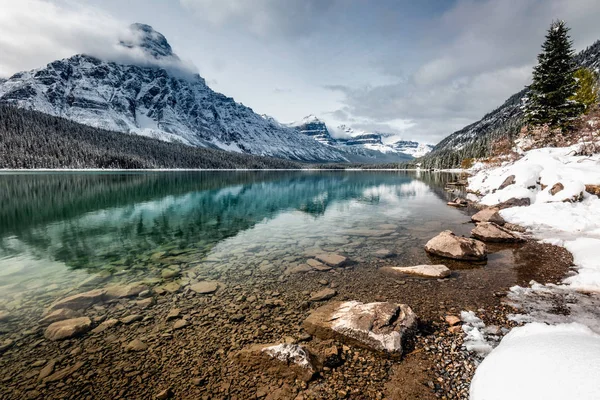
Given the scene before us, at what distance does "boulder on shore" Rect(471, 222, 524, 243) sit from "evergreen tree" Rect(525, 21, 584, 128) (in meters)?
34.7

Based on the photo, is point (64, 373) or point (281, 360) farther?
point (64, 373)

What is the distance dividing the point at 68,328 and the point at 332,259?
10845mm

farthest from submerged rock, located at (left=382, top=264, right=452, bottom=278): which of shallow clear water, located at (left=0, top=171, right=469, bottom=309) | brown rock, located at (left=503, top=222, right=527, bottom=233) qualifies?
brown rock, located at (left=503, top=222, right=527, bottom=233)

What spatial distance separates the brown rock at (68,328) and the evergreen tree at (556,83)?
55.1 m

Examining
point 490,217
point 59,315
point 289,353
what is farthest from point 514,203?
point 59,315

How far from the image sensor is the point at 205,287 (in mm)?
11406

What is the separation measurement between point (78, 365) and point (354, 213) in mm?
26428

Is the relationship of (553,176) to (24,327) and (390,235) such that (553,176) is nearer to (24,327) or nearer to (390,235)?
(390,235)

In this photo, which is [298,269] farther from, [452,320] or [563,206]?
[563,206]

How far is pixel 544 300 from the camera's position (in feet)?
30.4

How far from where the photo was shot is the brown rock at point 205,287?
435 inches

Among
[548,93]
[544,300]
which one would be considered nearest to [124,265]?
[544,300]

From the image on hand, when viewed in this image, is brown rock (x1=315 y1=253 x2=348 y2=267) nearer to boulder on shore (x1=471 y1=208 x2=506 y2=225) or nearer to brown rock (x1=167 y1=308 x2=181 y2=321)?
brown rock (x1=167 y1=308 x2=181 y2=321)

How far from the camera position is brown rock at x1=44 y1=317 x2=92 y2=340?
8172 millimetres
